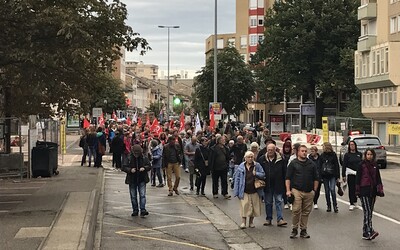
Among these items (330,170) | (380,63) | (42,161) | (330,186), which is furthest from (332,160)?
(380,63)

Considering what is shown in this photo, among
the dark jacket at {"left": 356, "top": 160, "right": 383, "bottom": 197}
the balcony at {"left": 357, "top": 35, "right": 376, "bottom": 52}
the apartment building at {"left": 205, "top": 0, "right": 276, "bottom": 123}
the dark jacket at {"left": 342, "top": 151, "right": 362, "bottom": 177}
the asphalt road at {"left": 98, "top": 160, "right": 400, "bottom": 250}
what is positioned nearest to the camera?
the asphalt road at {"left": 98, "top": 160, "right": 400, "bottom": 250}

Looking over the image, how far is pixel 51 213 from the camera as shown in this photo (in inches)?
520

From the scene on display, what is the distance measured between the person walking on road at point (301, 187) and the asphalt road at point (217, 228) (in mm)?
378

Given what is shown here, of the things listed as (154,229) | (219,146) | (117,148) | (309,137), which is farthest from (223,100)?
(154,229)

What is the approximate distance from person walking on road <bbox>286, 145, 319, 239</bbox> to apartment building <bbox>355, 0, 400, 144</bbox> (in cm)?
3528

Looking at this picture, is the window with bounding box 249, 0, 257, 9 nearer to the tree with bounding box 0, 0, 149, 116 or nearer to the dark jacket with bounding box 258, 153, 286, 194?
the tree with bounding box 0, 0, 149, 116

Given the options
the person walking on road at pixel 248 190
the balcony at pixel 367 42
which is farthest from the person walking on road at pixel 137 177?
the balcony at pixel 367 42

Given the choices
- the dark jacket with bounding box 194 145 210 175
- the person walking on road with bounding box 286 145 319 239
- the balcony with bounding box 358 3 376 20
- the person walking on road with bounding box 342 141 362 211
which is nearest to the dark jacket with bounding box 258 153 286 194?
the person walking on road with bounding box 286 145 319 239

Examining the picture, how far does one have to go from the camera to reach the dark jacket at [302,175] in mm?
11250

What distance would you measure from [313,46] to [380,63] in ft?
37.2

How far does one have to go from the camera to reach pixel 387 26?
50.4m

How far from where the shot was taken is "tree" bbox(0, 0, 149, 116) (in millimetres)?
13977

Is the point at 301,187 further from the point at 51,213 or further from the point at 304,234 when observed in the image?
the point at 51,213

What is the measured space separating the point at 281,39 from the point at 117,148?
126 feet
